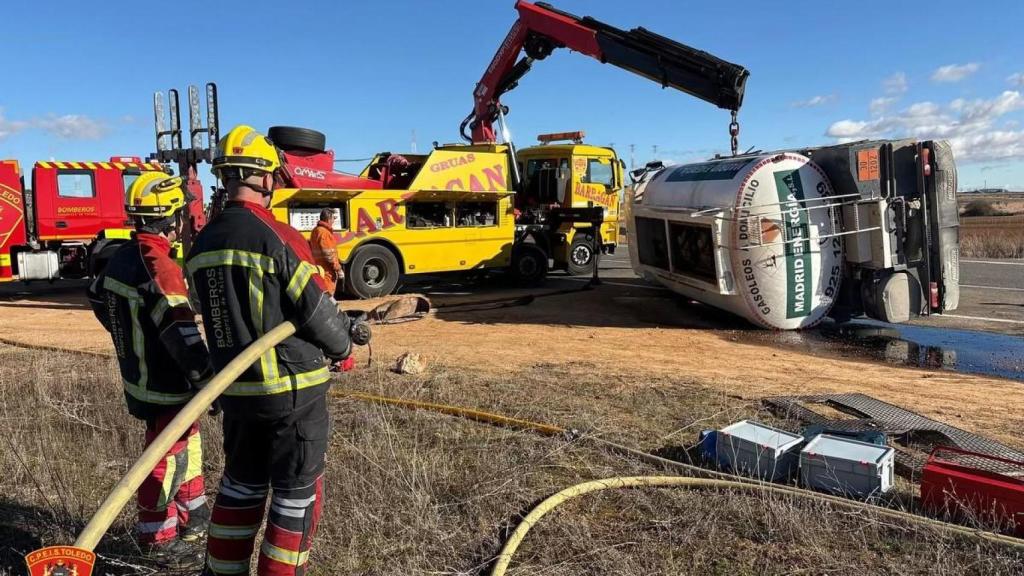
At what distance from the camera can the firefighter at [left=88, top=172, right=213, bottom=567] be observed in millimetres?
2914

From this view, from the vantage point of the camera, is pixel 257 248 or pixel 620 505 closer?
pixel 257 248

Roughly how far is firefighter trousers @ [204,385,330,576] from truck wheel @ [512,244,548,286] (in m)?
11.6

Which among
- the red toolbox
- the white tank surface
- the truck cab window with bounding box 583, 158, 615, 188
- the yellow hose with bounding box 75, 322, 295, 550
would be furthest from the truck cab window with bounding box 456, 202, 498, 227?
the yellow hose with bounding box 75, 322, 295, 550

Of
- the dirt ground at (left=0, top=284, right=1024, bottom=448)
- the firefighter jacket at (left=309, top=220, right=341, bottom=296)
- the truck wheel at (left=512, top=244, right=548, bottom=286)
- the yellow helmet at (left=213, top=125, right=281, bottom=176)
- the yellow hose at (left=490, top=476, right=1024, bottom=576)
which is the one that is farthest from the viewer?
the truck wheel at (left=512, top=244, right=548, bottom=286)

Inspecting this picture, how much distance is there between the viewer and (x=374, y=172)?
1278 centimetres

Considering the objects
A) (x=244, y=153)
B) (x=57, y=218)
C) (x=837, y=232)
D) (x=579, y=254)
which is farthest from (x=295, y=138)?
(x=244, y=153)

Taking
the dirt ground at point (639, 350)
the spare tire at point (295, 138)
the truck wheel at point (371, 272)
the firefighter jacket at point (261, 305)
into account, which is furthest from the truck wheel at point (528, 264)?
the firefighter jacket at point (261, 305)

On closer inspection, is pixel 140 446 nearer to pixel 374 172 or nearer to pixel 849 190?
pixel 849 190

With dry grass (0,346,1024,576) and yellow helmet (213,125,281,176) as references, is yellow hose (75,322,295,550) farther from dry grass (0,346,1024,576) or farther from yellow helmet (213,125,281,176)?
dry grass (0,346,1024,576)

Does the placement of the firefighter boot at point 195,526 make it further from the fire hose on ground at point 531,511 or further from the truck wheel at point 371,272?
the truck wheel at point 371,272

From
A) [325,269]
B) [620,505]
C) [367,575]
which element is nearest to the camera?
[367,575]

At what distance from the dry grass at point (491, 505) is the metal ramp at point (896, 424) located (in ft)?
0.96

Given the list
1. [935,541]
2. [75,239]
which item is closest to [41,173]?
[75,239]

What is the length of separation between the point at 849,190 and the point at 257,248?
25.5 ft
